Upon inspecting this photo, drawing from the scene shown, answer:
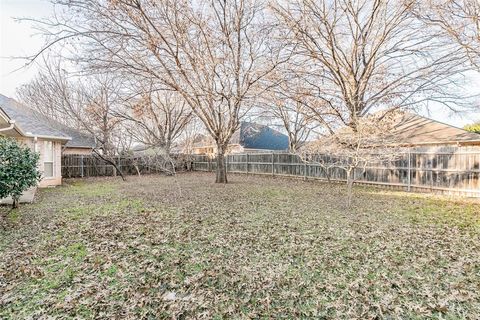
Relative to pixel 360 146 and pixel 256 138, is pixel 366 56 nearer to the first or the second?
pixel 360 146

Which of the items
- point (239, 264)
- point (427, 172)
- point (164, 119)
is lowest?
point (239, 264)

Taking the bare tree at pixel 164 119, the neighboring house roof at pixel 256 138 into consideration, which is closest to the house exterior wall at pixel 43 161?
the bare tree at pixel 164 119

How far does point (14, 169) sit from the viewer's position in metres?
6.26

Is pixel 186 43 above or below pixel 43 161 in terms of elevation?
above

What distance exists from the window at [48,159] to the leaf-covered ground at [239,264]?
6.85 metres

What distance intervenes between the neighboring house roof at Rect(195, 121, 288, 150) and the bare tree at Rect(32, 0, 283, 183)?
13.4 m

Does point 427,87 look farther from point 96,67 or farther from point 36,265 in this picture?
point 36,265

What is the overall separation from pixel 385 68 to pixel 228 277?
37.4ft

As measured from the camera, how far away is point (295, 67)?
11.1m

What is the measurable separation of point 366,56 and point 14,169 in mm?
12486

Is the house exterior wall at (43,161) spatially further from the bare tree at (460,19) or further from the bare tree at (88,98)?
the bare tree at (460,19)

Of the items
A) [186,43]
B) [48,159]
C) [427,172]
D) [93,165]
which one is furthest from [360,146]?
[93,165]

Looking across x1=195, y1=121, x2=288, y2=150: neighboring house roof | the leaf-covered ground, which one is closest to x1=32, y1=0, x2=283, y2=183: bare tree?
the leaf-covered ground

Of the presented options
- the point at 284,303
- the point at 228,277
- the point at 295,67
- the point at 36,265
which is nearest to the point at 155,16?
the point at 295,67
